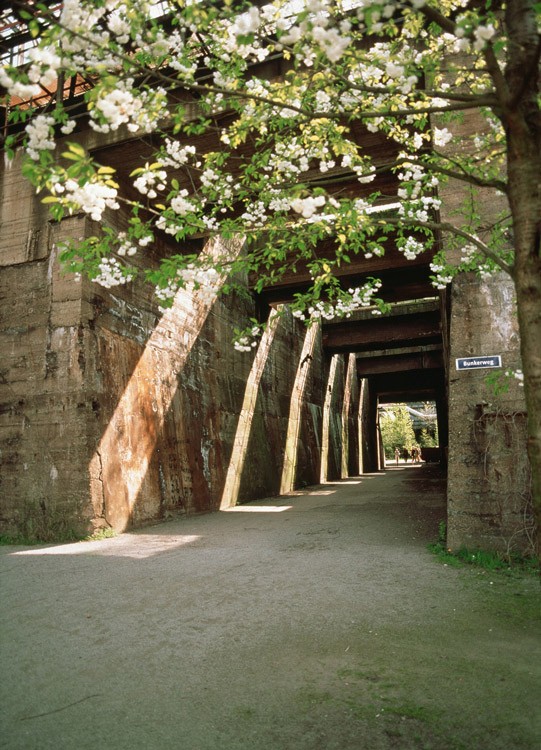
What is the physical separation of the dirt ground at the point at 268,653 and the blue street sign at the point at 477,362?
8.27 ft

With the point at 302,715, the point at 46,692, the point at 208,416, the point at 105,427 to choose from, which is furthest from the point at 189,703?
the point at 208,416

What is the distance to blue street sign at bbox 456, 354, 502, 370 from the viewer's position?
677cm

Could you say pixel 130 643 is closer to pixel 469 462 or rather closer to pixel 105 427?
pixel 469 462

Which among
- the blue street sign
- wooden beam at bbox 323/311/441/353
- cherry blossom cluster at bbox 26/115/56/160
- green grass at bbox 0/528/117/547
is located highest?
wooden beam at bbox 323/311/441/353

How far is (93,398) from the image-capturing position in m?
8.39

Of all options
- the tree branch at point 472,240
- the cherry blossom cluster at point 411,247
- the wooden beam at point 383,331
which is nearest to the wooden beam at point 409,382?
the wooden beam at point 383,331

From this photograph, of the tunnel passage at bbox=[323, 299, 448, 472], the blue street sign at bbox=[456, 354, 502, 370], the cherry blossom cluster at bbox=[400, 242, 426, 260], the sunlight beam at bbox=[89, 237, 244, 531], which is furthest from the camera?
the tunnel passage at bbox=[323, 299, 448, 472]

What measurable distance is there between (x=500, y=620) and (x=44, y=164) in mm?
4602

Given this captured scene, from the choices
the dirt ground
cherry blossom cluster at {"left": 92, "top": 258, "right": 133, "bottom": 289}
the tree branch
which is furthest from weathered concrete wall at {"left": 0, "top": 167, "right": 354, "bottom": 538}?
the tree branch

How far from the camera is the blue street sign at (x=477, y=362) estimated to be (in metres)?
6.77

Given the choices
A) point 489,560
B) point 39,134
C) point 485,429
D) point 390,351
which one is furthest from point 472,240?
point 390,351

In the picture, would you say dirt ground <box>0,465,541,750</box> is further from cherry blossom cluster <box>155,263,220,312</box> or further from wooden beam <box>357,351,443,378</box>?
wooden beam <box>357,351,443,378</box>

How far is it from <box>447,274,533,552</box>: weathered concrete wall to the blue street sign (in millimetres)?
71

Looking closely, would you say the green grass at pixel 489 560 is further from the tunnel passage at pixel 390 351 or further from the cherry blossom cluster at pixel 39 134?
the tunnel passage at pixel 390 351
